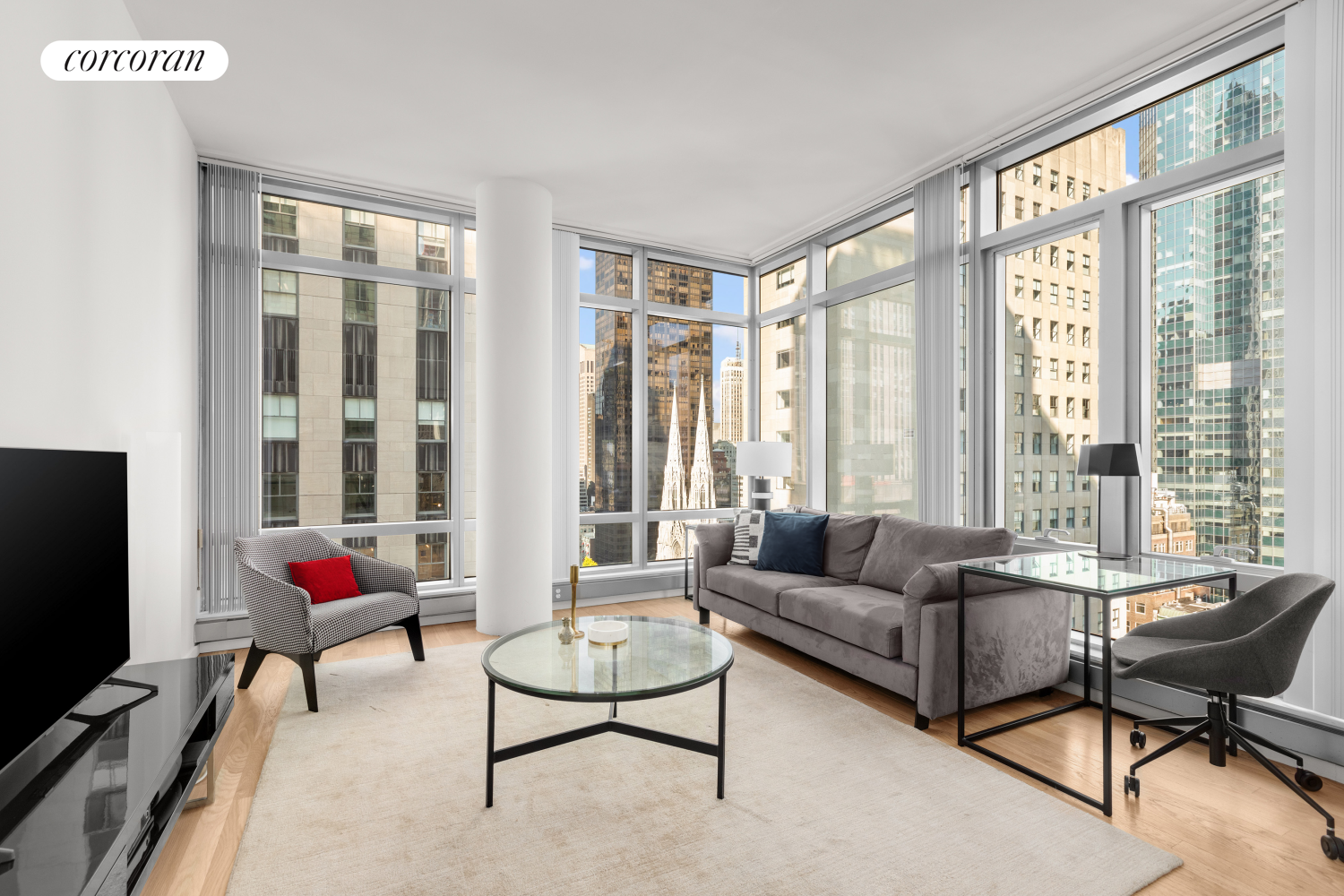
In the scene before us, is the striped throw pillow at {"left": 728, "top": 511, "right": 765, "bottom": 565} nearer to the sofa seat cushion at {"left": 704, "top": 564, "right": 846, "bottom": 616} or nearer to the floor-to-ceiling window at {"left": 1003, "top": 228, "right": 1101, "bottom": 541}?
the sofa seat cushion at {"left": 704, "top": 564, "right": 846, "bottom": 616}

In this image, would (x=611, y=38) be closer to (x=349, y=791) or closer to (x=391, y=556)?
(x=349, y=791)

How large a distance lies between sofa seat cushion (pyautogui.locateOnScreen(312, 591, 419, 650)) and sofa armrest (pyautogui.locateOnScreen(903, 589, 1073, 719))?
2.84 meters

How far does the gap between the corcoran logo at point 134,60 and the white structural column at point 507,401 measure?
67.9 inches

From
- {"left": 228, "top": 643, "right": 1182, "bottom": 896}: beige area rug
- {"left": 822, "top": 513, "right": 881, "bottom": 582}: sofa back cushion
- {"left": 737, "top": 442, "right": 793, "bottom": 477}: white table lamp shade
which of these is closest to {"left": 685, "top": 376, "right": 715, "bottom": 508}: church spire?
{"left": 737, "top": 442, "right": 793, "bottom": 477}: white table lamp shade

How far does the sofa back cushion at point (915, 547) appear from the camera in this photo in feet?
11.4

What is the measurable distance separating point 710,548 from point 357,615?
2.41m

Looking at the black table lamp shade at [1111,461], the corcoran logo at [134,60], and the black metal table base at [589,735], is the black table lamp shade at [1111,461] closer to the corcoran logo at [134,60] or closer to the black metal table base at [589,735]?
the black metal table base at [589,735]

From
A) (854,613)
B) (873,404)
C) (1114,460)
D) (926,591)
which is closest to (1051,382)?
(1114,460)

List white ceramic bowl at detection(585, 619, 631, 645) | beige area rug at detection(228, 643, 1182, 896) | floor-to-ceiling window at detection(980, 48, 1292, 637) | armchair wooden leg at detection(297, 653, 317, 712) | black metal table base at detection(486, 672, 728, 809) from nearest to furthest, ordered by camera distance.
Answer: beige area rug at detection(228, 643, 1182, 896)
black metal table base at detection(486, 672, 728, 809)
white ceramic bowl at detection(585, 619, 631, 645)
floor-to-ceiling window at detection(980, 48, 1292, 637)
armchair wooden leg at detection(297, 653, 317, 712)

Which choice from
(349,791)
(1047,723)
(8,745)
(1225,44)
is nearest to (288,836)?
(349,791)

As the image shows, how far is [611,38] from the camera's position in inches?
121

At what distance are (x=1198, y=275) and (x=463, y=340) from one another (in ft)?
15.3

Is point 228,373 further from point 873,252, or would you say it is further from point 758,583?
point 873,252

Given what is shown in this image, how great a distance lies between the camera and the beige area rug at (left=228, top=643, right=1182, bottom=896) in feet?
6.45
